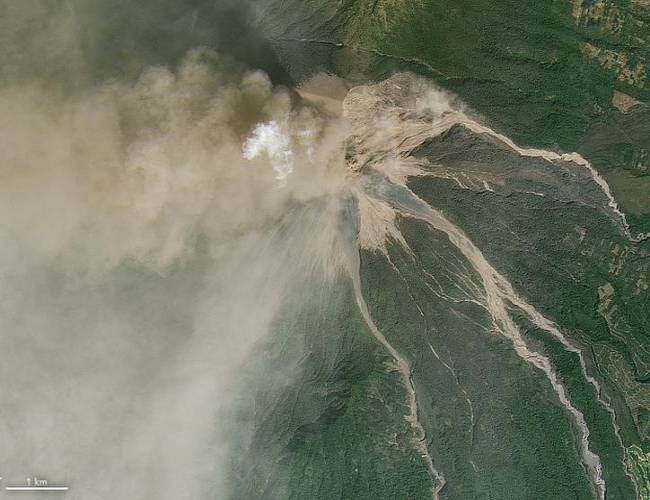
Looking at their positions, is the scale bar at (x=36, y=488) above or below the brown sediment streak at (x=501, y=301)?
below

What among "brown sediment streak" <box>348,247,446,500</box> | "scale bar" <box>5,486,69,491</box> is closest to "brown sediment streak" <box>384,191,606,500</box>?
"brown sediment streak" <box>348,247,446,500</box>

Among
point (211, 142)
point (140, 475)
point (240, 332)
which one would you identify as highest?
point (211, 142)

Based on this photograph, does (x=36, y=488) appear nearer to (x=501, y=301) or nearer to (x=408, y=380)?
(x=408, y=380)

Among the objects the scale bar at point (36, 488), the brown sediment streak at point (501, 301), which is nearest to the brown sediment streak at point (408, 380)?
the brown sediment streak at point (501, 301)

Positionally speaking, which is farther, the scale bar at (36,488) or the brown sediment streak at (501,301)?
the brown sediment streak at (501,301)

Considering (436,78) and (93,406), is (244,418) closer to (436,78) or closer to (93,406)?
(93,406)

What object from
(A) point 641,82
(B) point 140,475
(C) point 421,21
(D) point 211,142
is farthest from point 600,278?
(B) point 140,475

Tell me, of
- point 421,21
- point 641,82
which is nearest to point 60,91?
point 421,21

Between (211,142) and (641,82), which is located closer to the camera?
(211,142)

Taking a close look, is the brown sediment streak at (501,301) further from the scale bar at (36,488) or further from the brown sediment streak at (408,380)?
the scale bar at (36,488)

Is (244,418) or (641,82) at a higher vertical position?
(641,82)
